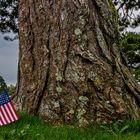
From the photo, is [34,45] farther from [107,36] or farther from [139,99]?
[139,99]

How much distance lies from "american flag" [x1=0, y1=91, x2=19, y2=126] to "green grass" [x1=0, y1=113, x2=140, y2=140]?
0.08 metres

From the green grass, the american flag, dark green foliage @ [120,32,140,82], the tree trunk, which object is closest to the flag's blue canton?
the american flag

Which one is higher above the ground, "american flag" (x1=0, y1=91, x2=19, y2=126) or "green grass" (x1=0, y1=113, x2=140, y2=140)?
"american flag" (x1=0, y1=91, x2=19, y2=126)

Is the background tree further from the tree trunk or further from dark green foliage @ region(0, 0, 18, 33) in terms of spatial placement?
the tree trunk

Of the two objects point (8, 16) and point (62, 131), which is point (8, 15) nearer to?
point (8, 16)

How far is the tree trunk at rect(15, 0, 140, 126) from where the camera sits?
520 cm

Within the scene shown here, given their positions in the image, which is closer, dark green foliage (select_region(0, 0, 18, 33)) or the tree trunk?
the tree trunk

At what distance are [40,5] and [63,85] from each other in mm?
1137

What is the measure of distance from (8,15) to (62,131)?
15.5 metres

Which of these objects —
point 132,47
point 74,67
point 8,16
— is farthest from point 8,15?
point 74,67

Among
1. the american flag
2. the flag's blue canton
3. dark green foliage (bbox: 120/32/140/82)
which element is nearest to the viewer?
the american flag

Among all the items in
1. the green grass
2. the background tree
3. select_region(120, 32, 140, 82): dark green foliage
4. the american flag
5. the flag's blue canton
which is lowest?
the green grass

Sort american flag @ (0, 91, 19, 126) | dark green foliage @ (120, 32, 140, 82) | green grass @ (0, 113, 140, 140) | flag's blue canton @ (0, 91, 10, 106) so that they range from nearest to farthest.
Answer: green grass @ (0, 113, 140, 140)
american flag @ (0, 91, 19, 126)
flag's blue canton @ (0, 91, 10, 106)
dark green foliage @ (120, 32, 140, 82)

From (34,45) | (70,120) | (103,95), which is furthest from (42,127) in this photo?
(34,45)
